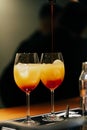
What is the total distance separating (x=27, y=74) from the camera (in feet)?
3.49

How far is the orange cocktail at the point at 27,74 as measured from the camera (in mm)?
1063

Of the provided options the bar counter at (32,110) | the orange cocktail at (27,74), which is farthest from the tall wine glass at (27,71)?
the bar counter at (32,110)

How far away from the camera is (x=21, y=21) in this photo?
1.53 m

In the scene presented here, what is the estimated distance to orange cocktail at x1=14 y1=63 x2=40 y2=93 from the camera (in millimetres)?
1063

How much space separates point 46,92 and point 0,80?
27 centimetres

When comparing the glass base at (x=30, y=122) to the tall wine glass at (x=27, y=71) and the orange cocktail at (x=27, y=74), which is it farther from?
the orange cocktail at (x=27, y=74)

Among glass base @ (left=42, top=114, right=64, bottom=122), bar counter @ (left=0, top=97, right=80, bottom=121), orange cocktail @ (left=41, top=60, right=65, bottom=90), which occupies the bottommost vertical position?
bar counter @ (left=0, top=97, right=80, bottom=121)

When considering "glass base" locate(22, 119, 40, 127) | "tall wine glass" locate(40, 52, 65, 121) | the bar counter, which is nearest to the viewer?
"glass base" locate(22, 119, 40, 127)

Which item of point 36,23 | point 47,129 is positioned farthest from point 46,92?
point 47,129

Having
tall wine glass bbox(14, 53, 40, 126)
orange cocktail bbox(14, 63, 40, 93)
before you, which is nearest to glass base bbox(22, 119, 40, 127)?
tall wine glass bbox(14, 53, 40, 126)

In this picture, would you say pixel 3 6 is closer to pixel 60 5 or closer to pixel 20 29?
pixel 20 29

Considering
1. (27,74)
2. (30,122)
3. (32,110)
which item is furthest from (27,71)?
(32,110)

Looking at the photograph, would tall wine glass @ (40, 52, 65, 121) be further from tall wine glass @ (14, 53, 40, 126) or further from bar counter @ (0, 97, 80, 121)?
bar counter @ (0, 97, 80, 121)

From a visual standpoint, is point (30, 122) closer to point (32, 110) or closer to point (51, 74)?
point (51, 74)
